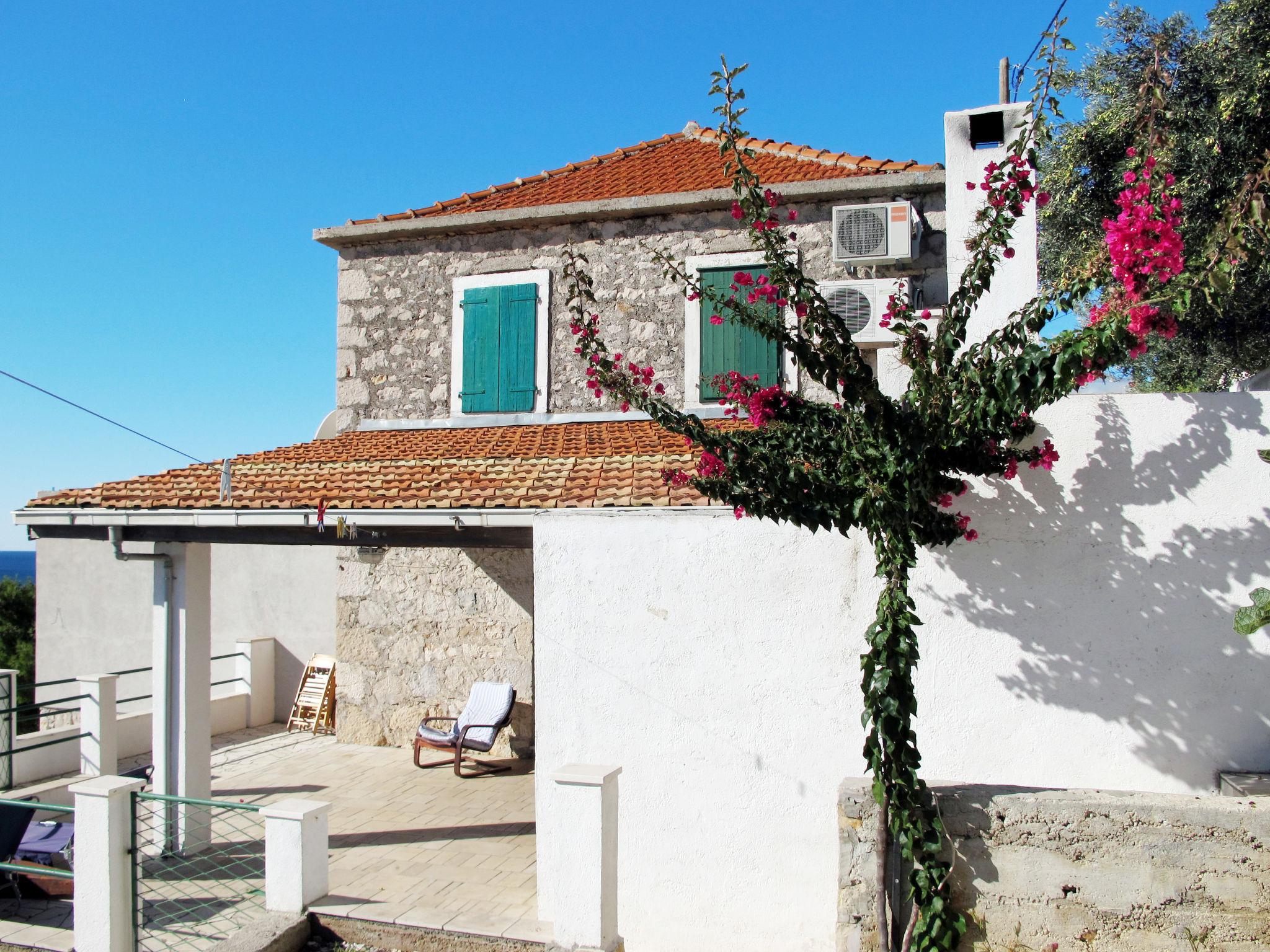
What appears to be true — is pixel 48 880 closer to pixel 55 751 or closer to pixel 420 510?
pixel 55 751

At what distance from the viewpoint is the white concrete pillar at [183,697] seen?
24.7ft

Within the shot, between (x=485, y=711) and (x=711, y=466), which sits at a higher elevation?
(x=711, y=466)

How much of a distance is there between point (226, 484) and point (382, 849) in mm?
3116

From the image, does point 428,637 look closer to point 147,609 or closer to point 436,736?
point 436,736

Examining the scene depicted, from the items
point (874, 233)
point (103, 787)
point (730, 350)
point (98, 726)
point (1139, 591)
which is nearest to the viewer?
point (1139, 591)

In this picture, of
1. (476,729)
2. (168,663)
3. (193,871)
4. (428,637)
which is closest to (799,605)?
(476,729)

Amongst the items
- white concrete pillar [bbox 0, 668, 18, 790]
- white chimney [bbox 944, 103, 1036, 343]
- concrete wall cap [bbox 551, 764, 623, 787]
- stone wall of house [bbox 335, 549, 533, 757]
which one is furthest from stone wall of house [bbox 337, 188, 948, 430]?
concrete wall cap [bbox 551, 764, 623, 787]

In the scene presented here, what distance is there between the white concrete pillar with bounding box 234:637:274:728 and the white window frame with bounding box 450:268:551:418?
493 centimetres

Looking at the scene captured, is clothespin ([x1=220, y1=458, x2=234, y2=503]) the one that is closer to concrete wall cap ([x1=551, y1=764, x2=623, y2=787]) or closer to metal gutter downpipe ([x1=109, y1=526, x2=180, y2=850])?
metal gutter downpipe ([x1=109, y1=526, x2=180, y2=850])

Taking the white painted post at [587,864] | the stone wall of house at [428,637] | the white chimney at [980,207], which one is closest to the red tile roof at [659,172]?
the white chimney at [980,207]

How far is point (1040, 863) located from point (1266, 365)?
9982mm

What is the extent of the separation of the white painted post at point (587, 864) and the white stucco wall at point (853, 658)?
0.13 metres

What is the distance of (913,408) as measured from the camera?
16.7 feet

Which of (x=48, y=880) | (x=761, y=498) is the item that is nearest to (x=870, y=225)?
(x=761, y=498)
